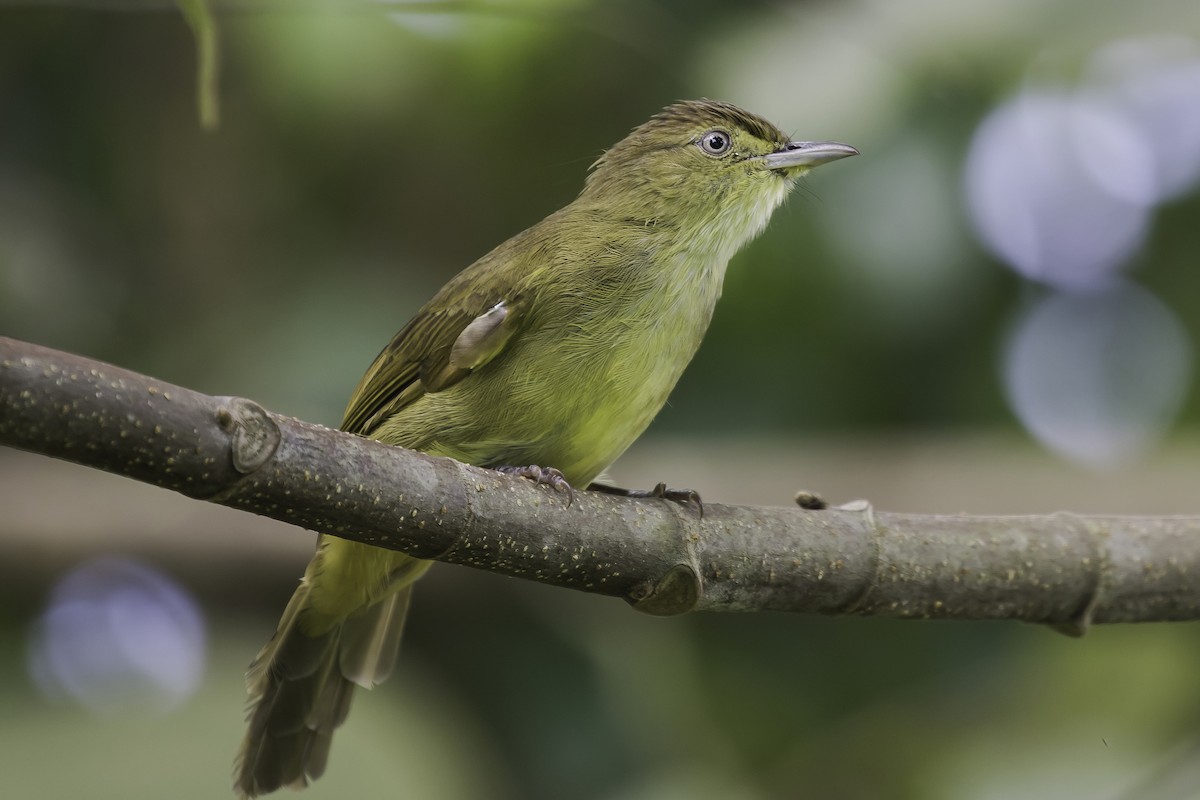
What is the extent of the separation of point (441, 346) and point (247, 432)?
4.74 ft

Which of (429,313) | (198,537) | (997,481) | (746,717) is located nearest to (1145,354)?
(997,481)

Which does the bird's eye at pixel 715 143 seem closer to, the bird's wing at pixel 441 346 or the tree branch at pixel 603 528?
the bird's wing at pixel 441 346

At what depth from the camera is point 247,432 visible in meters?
1.92

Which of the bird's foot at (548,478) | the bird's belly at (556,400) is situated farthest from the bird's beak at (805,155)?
the bird's foot at (548,478)

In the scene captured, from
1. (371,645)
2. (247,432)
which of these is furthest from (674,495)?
(371,645)

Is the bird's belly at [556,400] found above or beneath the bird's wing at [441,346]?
beneath

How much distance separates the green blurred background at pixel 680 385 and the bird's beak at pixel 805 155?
0.68 m

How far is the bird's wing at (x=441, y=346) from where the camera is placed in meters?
3.22

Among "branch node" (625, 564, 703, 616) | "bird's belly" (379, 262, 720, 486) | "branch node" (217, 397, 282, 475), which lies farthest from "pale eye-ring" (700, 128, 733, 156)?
"branch node" (217, 397, 282, 475)

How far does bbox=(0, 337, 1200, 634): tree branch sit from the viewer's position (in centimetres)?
180

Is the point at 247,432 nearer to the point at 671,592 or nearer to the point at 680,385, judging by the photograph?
the point at 671,592

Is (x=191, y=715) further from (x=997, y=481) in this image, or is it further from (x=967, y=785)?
(x=997, y=481)

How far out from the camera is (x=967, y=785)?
421cm

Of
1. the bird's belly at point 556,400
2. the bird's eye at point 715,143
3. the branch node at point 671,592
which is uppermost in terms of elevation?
the bird's eye at point 715,143
